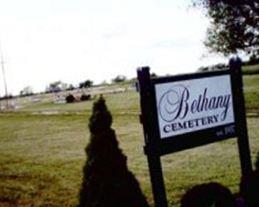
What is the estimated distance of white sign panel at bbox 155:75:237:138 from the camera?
838cm

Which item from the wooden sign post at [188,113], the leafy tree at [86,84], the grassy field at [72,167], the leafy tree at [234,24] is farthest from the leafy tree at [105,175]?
the leafy tree at [86,84]

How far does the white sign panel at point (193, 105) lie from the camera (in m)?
8.38

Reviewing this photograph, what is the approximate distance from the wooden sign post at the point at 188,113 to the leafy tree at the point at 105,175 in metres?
0.55

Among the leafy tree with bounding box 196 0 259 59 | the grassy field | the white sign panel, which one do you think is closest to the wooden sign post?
the white sign panel

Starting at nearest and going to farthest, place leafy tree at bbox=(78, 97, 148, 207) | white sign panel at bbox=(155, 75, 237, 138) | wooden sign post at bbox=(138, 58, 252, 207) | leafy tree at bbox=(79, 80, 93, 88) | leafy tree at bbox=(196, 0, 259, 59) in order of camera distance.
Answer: leafy tree at bbox=(78, 97, 148, 207) < wooden sign post at bbox=(138, 58, 252, 207) < white sign panel at bbox=(155, 75, 237, 138) < leafy tree at bbox=(196, 0, 259, 59) < leafy tree at bbox=(79, 80, 93, 88)

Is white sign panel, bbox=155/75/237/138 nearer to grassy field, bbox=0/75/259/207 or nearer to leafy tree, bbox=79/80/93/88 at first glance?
grassy field, bbox=0/75/259/207

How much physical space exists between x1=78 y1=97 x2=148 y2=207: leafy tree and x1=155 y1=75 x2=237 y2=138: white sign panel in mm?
933

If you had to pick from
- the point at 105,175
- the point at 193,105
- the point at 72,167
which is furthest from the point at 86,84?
the point at 105,175

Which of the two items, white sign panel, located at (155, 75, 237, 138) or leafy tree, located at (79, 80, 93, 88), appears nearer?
white sign panel, located at (155, 75, 237, 138)

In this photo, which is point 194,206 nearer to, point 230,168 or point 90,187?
point 90,187

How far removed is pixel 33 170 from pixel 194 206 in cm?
788

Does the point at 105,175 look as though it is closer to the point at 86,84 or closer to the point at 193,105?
the point at 193,105

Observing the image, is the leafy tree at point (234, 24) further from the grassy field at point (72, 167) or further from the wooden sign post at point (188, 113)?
the wooden sign post at point (188, 113)

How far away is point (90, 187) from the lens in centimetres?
751
